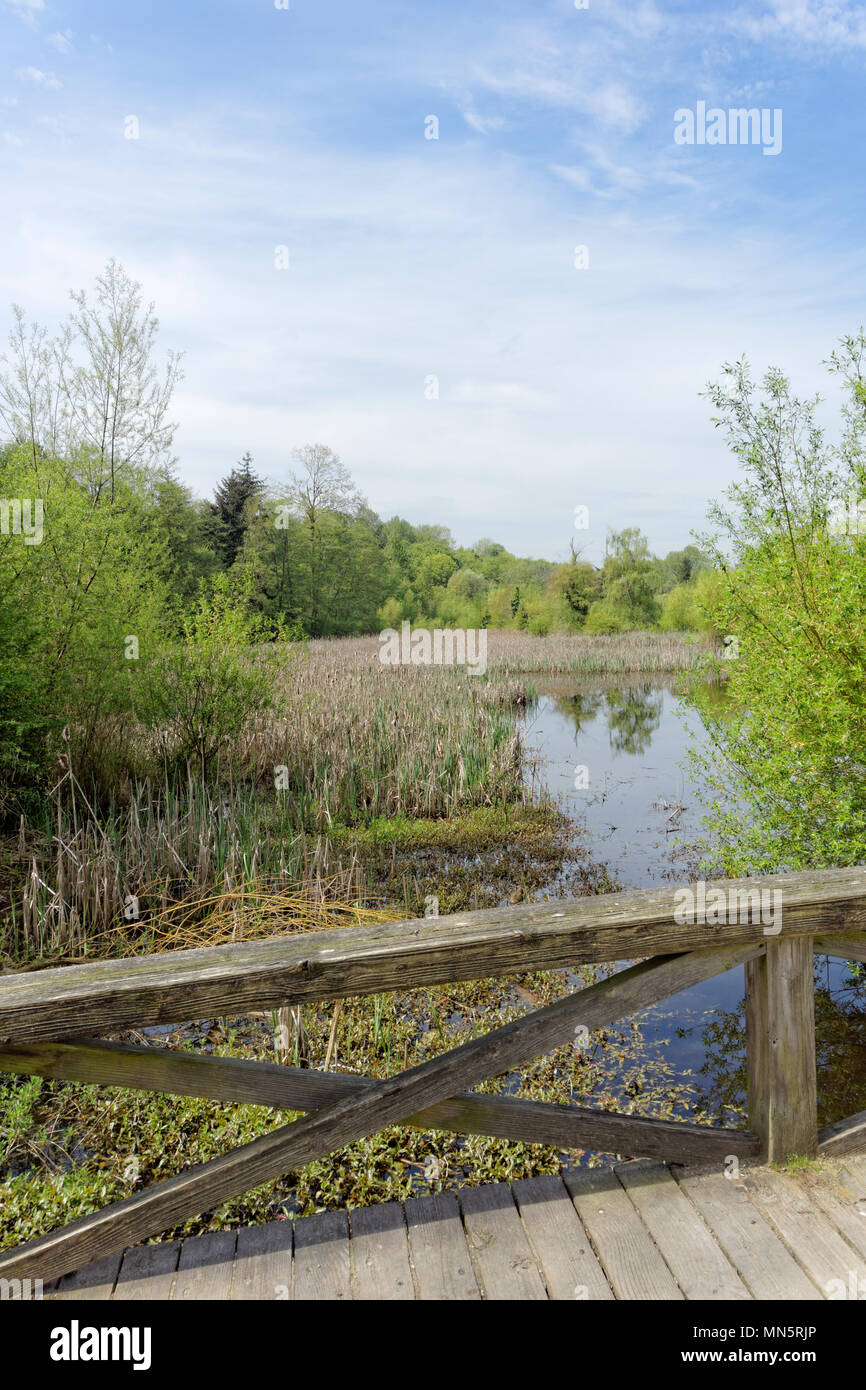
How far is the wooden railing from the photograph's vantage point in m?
1.75

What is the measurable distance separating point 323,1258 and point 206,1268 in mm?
262

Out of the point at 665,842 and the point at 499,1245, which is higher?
the point at 499,1245

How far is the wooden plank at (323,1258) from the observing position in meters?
1.81

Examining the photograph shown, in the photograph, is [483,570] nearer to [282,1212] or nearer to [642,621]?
[642,621]

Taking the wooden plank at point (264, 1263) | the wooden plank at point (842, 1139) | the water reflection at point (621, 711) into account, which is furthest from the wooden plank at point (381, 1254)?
the water reflection at point (621, 711)

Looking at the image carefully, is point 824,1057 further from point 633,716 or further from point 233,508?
point 233,508

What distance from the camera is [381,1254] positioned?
1.92 meters

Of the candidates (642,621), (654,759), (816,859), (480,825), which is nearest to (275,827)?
(480,825)

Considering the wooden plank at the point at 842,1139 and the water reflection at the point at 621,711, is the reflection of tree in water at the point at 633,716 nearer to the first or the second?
the water reflection at the point at 621,711

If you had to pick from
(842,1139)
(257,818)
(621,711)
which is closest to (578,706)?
(621,711)

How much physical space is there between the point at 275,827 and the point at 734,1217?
19.9 ft

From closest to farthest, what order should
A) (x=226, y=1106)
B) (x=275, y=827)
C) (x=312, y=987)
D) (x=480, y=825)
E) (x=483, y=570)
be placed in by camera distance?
(x=312, y=987)
(x=226, y=1106)
(x=275, y=827)
(x=480, y=825)
(x=483, y=570)

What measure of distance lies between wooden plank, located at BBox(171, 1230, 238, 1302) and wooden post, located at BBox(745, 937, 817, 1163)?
1346 millimetres
